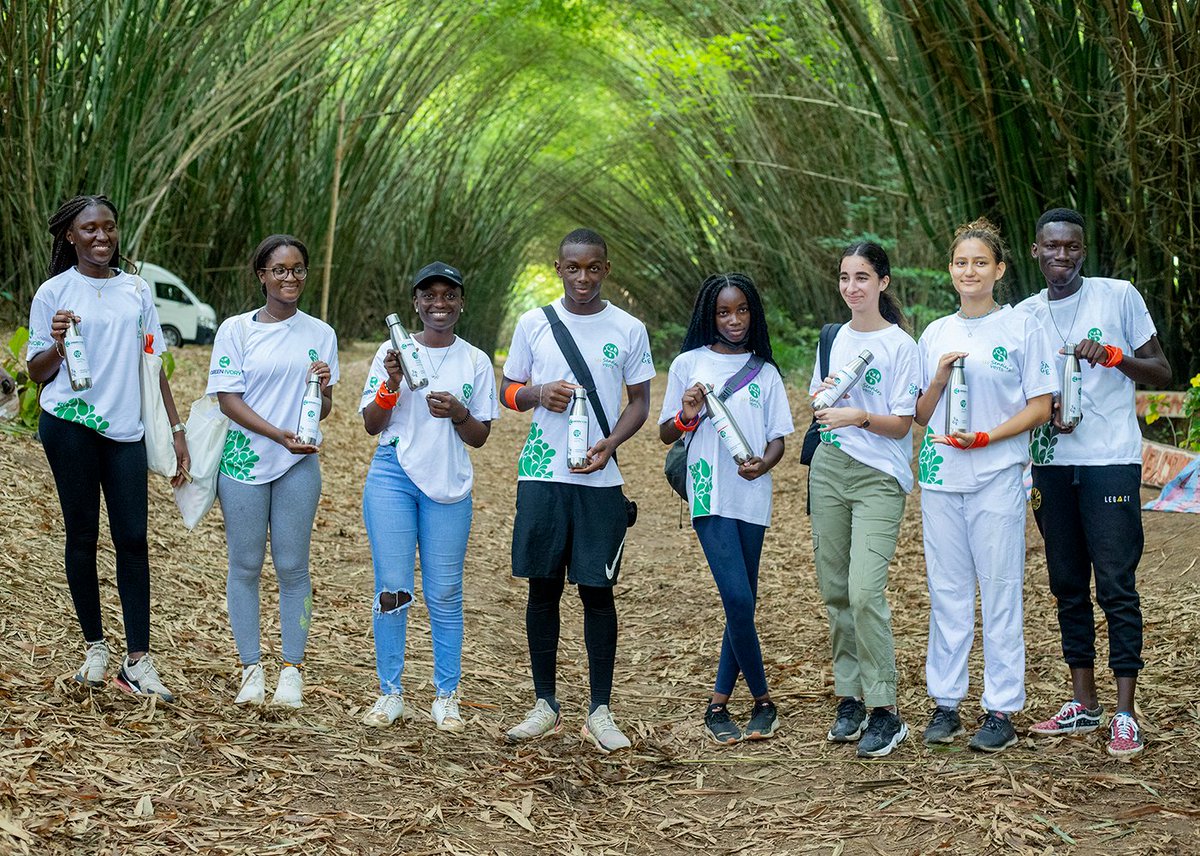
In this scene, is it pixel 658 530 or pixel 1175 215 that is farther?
pixel 658 530

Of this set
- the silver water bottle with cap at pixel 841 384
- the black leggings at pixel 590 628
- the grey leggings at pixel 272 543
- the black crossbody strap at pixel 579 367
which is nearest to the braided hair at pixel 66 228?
the grey leggings at pixel 272 543

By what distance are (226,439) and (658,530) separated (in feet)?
11.9

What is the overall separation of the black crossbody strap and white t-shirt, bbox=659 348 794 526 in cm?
15

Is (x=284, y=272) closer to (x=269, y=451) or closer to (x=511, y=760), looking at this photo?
(x=269, y=451)

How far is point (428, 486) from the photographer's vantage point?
10.2 ft

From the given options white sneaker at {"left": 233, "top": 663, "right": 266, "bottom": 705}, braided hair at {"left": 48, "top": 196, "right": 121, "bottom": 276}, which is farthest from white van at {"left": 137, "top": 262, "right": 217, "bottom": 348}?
white sneaker at {"left": 233, "top": 663, "right": 266, "bottom": 705}

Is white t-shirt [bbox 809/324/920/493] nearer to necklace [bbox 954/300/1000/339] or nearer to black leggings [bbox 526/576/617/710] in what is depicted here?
necklace [bbox 954/300/1000/339]

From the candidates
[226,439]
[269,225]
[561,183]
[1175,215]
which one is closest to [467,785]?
[226,439]

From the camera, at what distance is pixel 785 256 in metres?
12.0

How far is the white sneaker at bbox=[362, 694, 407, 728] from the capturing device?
315 cm

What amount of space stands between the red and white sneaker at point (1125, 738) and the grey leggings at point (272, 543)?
1940 millimetres

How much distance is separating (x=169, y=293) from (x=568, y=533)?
32.7ft

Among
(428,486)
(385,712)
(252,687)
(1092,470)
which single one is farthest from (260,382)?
(1092,470)

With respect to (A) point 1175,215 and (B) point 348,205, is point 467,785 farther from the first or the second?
(B) point 348,205
